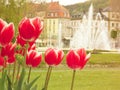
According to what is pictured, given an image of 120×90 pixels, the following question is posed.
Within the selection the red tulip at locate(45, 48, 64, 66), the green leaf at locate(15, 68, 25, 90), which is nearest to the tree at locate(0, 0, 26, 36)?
the red tulip at locate(45, 48, 64, 66)

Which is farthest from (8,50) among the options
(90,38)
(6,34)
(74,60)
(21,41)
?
(90,38)

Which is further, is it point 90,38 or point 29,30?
point 90,38

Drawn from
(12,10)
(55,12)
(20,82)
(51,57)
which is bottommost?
(20,82)

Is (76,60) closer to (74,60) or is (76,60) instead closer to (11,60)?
(74,60)

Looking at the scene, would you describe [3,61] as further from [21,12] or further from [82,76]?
[21,12]

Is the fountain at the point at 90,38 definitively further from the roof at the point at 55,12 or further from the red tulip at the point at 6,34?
the roof at the point at 55,12

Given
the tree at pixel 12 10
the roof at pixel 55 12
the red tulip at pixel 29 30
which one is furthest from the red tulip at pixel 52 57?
the roof at pixel 55 12

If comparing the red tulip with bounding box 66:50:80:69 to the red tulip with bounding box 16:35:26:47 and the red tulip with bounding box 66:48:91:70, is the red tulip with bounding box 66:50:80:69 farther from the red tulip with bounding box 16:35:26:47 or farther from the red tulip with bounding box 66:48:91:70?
the red tulip with bounding box 16:35:26:47

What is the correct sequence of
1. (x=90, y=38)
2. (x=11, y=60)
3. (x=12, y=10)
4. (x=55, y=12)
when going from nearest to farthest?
(x=11, y=60) < (x=12, y=10) < (x=90, y=38) < (x=55, y=12)

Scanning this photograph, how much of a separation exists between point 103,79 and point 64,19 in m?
76.7

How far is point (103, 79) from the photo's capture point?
12664 mm

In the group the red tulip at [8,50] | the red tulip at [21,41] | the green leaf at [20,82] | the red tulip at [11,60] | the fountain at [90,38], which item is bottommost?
the fountain at [90,38]

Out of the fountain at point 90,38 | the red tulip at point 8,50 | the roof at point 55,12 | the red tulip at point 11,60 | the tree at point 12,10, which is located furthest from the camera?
the roof at point 55,12

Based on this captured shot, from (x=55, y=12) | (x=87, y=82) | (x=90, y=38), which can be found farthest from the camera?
(x=55, y=12)
